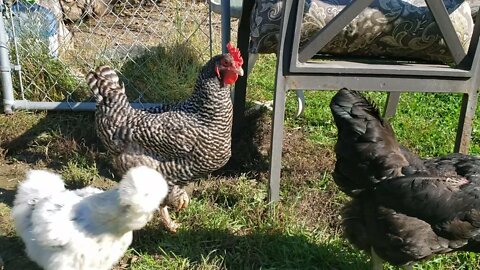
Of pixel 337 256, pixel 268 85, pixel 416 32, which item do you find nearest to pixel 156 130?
pixel 337 256

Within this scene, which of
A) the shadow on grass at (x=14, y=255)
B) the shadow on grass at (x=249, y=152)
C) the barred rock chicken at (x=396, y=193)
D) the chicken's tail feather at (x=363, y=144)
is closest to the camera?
the barred rock chicken at (x=396, y=193)

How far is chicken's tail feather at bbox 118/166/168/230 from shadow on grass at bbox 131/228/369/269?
3.06ft

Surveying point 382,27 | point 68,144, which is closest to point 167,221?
point 68,144

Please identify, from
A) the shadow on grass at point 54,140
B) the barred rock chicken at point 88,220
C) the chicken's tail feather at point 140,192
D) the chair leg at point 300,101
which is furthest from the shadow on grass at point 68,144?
the chicken's tail feather at point 140,192

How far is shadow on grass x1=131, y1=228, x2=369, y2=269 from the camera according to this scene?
135 inches

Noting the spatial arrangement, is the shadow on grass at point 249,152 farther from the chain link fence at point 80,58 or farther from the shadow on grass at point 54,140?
the shadow on grass at point 54,140

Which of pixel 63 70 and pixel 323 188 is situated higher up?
pixel 63 70

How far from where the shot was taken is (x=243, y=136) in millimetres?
4949

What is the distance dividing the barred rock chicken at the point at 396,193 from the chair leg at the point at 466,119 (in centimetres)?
59

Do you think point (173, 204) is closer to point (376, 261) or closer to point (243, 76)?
point (243, 76)

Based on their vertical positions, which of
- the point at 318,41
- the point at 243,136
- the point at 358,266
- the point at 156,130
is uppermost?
the point at 318,41

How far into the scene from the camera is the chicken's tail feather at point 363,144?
3004mm

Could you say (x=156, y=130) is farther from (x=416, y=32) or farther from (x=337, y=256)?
(x=416, y=32)

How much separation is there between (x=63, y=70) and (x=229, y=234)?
2562mm
